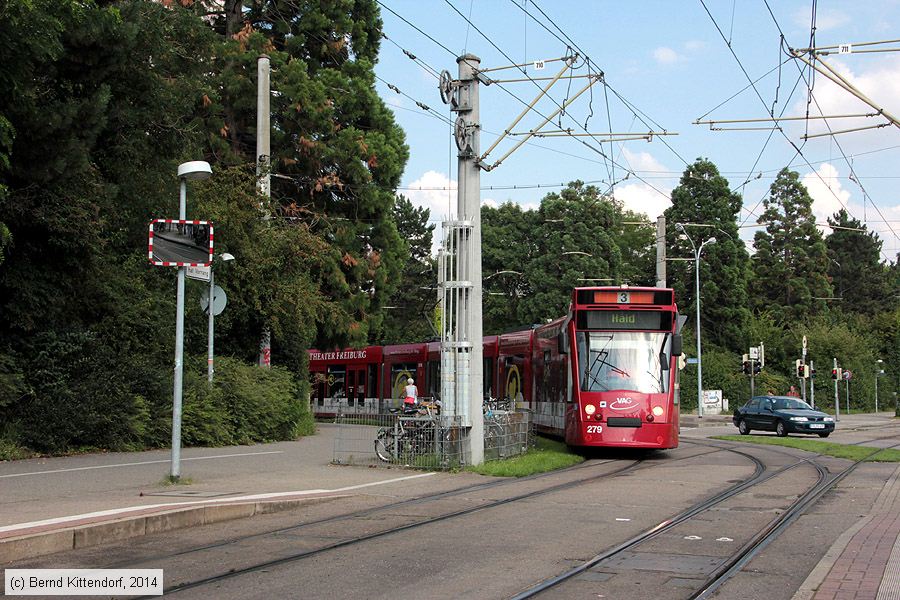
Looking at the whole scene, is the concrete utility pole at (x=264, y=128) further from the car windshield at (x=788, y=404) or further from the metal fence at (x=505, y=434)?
the car windshield at (x=788, y=404)

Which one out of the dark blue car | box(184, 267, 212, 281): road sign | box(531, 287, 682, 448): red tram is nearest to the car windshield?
the dark blue car

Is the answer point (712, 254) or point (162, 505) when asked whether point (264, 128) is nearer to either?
point (162, 505)

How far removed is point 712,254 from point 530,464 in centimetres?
4907

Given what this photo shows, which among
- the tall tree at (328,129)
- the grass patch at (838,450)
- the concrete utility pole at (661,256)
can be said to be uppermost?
the tall tree at (328,129)

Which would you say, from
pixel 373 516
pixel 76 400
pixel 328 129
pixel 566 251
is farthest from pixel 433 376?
pixel 566 251

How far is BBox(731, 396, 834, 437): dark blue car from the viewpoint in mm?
33250

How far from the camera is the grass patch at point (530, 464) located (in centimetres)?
1735

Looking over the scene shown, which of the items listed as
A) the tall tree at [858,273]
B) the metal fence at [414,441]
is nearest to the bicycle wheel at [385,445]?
the metal fence at [414,441]

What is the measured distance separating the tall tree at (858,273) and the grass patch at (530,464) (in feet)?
283

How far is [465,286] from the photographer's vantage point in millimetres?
18391

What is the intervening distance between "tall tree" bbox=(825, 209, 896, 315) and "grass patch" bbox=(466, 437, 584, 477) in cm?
8624

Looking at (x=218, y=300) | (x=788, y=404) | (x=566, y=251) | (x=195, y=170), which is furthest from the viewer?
(x=566, y=251)

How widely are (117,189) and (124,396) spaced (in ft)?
13.2

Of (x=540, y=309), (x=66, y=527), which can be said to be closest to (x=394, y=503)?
(x=66, y=527)
